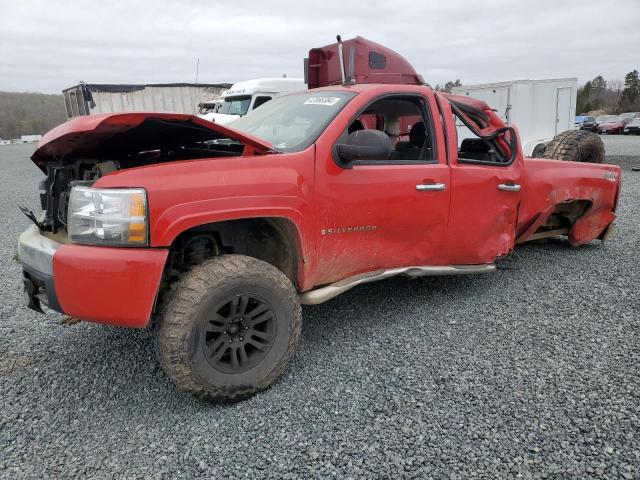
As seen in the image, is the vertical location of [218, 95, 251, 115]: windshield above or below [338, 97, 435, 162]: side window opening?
above

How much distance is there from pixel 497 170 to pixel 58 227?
3.23 meters

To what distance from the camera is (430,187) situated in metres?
3.40

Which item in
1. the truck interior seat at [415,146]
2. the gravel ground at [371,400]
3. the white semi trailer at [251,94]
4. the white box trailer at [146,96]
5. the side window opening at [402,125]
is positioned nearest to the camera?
the gravel ground at [371,400]

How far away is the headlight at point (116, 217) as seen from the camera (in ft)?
7.60

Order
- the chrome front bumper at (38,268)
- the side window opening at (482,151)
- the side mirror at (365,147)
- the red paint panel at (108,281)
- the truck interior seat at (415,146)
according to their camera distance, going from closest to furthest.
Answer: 1. the red paint panel at (108,281)
2. the chrome front bumper at (38,268)
3. the side mirror at (365,147)
4. the truck interior seat at (415,146)
5. the side window opening at (482,151)

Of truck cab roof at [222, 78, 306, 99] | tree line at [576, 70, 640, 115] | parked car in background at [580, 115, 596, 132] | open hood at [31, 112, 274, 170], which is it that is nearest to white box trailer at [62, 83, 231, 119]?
truck cab roof at [222, 78, 306, 99]

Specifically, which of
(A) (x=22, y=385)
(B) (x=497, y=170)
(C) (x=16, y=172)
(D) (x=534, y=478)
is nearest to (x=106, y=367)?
(A) (x=22, y=385)

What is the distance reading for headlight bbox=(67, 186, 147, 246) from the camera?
2316mm

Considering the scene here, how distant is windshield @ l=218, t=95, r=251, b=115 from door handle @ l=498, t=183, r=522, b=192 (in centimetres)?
947

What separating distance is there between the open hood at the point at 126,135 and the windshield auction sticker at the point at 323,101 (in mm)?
753

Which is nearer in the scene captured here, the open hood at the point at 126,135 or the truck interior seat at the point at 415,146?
the open hood at the point at 126,135

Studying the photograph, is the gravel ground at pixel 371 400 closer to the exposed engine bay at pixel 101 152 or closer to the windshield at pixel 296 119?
the exposed engine bay at pixel 101 152

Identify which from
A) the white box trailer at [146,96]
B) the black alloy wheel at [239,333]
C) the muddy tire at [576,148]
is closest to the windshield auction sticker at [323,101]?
the black alloy wheel at [239,333]

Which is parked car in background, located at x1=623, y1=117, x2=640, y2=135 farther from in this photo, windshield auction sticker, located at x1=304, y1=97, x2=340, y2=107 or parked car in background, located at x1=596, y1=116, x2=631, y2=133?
windshield auction sticker, located at x1=304, y1=97, x2=340, y2=107
